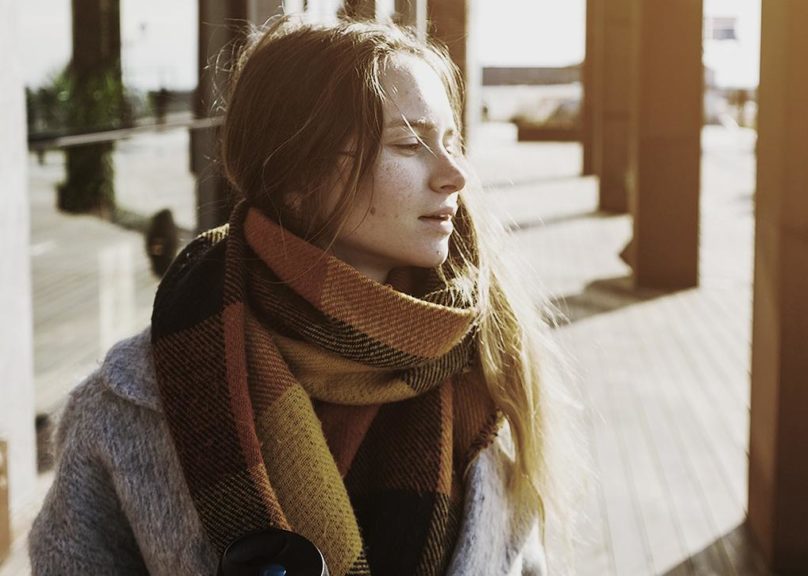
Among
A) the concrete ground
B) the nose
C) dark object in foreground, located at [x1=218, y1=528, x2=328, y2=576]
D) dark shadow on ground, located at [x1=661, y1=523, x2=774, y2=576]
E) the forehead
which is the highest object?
the forehead

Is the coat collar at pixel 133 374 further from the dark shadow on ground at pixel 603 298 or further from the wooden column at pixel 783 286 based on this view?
the dark shadow on ground at pixel 603 298

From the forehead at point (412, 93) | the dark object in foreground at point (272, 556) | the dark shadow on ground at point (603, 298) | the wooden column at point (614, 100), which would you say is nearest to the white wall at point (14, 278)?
the forehead at point (412, 93)

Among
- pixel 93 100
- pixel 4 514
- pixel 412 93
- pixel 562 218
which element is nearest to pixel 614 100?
pixel 562 218

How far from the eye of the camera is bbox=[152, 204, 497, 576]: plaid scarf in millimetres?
1420

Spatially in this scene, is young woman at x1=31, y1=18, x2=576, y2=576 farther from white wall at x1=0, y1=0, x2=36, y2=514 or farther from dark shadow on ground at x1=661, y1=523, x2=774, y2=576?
white wall at x1=0, y1=0, x2=36, y2=514

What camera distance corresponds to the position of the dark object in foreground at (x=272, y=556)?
46.9 inches

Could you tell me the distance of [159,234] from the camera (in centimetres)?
641

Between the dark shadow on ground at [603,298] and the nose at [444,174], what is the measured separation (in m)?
7.30

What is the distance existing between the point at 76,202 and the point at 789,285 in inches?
128

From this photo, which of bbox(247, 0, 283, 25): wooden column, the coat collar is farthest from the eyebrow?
bbox(247, 0, 283, 25): wooden column

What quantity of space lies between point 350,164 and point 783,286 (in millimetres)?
2714

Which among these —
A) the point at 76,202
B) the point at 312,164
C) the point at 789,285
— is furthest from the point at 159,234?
the point at 312,164

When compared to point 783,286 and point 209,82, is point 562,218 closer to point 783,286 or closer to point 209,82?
point 209,82

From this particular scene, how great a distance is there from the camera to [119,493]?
57.1 inches
